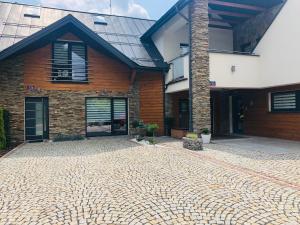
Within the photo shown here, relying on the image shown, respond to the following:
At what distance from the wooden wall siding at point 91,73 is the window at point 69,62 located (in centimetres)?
28

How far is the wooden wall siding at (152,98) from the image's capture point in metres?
15.5

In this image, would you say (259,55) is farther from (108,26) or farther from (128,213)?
(128,213)

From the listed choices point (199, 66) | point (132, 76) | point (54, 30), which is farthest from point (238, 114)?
point (54, 30)

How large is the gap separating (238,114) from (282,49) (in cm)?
536

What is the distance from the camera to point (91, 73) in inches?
583

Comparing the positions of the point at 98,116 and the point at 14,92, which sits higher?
the point at 14,92

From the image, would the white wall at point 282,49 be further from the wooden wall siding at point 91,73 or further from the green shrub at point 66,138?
the green shrub at point 66,138

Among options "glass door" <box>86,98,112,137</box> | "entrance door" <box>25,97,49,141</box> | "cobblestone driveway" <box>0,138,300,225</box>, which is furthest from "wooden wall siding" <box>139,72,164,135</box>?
"cobblestone driveway" <box>0,138,300,225</box>

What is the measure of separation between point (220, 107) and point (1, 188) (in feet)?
45.8

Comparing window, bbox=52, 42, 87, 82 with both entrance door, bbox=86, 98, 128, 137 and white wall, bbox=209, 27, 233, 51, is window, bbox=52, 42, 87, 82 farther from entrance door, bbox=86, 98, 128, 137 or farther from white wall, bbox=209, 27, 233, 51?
white wall, bbox=209, 27, 233, 51

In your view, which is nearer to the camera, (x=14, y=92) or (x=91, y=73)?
(x=14, y=92)

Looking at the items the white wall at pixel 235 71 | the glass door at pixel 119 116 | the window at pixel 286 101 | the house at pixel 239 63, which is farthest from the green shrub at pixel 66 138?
the window at pixel 286 101

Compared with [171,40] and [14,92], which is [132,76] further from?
[14,92]

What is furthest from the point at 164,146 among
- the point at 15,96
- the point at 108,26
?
the point at 108,26
